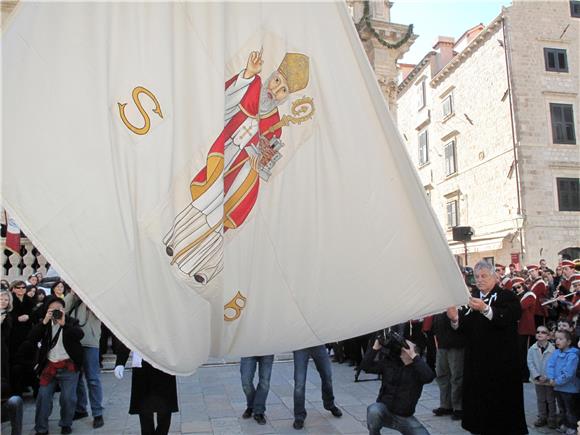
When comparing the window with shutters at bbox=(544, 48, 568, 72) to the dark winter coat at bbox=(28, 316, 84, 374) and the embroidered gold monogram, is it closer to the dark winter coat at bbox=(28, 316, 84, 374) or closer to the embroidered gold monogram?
the dark winter coat at bbox=(28, 316, 84, 374)

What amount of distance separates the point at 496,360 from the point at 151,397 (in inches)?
128

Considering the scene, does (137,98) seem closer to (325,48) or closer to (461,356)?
(325,48)

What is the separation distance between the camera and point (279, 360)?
11.5 metres

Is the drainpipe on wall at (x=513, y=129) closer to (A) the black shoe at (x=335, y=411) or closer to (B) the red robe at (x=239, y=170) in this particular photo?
(A) the black shoe at (x=335, y=411)

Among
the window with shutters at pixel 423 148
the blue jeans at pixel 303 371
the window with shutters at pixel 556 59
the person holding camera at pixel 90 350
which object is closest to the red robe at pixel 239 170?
the blue jeans at pixel 303 371

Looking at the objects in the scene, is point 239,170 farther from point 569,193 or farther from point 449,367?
point 569,193

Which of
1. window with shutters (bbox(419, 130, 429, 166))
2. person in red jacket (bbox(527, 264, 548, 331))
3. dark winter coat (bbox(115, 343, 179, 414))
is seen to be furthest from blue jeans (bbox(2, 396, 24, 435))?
window with shutters (bbox(419, 130, 429, 166))

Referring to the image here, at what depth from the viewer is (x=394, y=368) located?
464cm

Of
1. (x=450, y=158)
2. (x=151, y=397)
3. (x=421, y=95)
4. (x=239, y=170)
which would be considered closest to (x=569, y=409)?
(x=151, y=397)

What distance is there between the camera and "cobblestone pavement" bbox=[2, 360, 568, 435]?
254 inches

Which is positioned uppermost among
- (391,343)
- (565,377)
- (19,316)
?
(19,316)

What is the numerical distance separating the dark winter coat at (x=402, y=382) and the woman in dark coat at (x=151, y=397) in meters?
1.89

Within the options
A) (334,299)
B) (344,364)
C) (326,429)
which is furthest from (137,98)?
(344,364)

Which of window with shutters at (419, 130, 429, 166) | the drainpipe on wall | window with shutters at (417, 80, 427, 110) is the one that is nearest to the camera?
the drainpipe on wall
